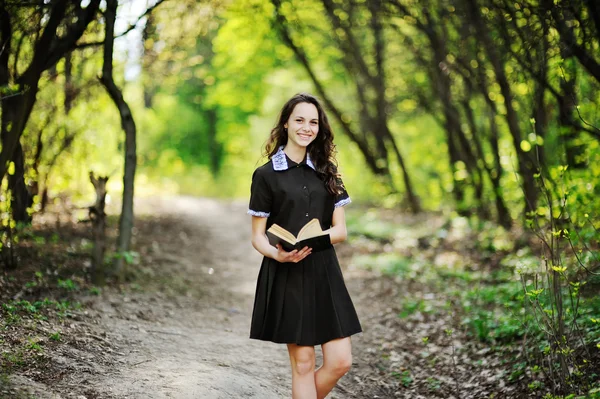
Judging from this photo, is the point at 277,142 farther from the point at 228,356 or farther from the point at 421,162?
the point at 421,162

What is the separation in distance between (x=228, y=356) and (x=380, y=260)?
5.46 meters

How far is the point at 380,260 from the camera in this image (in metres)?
10.7

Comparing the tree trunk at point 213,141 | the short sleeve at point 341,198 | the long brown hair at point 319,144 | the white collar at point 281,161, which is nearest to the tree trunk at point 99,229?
the long brown hair at point 319,144

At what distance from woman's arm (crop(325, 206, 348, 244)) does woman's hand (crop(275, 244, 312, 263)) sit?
0.88 feet

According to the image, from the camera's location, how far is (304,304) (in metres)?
3.73

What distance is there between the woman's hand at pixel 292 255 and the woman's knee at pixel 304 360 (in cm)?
59

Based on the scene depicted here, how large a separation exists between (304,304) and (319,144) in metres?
1.05

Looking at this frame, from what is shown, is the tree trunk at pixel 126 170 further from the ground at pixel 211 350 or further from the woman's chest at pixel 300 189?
the woman's chest at pixel 300 189

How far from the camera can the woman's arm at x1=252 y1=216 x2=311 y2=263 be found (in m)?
3.56

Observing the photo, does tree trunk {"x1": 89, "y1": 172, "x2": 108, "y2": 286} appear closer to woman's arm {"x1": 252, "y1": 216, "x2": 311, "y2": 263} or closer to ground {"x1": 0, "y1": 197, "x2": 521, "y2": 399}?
ground {"x1": 0, "y1": 197, "x2": 521, "y2": 399}

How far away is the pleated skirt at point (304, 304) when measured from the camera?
12.2ft

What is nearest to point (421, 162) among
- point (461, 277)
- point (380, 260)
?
point (380, 260)

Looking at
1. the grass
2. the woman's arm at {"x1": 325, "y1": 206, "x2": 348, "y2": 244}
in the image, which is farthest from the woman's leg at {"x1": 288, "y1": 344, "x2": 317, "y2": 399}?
the grass

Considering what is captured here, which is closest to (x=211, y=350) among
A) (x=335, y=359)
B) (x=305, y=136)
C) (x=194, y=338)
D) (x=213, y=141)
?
(x=194, y=338)
